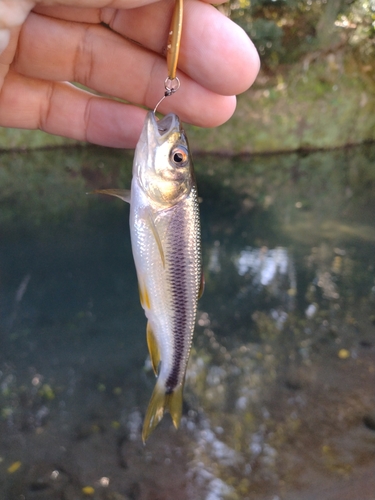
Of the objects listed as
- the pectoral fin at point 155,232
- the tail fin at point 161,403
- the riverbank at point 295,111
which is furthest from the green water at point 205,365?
the riverbank at point 295,111

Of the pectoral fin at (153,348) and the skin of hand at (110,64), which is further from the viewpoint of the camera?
the pectoral fin at (153,348)

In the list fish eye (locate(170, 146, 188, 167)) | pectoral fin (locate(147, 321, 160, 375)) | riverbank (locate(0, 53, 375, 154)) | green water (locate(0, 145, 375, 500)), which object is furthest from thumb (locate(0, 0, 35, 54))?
riverbank (locate(0, 53, 375, 154))

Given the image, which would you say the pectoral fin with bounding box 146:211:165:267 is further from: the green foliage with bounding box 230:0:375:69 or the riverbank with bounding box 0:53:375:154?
the riverbank with bounding box 0:53:375:154

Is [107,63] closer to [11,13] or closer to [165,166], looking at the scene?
[11,13]

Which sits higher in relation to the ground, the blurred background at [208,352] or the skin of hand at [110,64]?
the skin of hand at [110,64]

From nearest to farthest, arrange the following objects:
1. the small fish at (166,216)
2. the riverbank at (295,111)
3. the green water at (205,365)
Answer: the small fish at (166,216), the green water at (205,365), the riverbank at (295,111)

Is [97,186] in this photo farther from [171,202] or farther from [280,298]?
[171,202]

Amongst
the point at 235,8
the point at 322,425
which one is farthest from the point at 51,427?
the point at 235,8

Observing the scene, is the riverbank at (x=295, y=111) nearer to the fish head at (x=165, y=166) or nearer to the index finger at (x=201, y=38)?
the index finger at (x=201, y=38)
